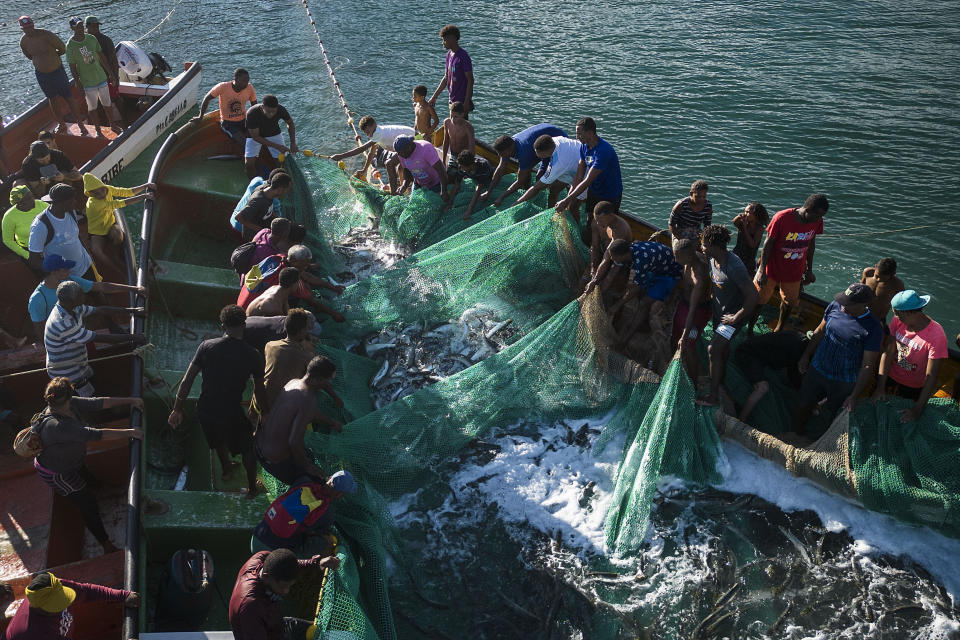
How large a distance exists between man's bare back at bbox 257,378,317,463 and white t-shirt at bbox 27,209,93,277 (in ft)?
13.0

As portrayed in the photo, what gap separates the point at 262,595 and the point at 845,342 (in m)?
5.43

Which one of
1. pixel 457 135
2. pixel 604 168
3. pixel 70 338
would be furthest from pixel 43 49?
pixel 604 168

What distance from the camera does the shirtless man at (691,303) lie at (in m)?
7.06

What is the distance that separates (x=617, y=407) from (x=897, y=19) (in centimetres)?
2270

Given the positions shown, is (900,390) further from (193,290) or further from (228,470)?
(193,290)

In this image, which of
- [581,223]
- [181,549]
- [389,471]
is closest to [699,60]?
[581,223]

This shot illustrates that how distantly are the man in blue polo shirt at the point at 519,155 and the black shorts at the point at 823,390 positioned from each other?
187 inches

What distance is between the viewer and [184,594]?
20.0ft

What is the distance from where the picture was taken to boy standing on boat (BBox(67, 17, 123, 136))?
13094 mm

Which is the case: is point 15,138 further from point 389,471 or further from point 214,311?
point 389,471

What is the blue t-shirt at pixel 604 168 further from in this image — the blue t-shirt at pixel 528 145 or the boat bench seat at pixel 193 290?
the boat bench seat at pixel 193 290

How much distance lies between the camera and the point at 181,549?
6664 mm

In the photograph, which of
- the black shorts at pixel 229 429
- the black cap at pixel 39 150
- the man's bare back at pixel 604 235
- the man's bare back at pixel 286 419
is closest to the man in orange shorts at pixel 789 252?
the man's bare back at pixel 604 235

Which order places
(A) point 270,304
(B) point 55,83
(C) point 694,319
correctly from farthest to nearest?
1. (B) point 55,83
2. (A) point 270,304
3. (C) point 694,319
